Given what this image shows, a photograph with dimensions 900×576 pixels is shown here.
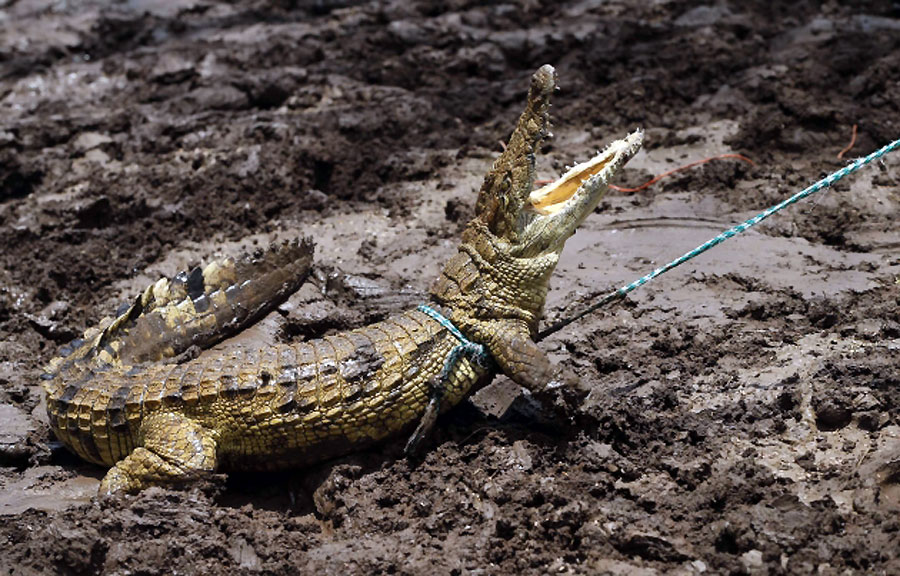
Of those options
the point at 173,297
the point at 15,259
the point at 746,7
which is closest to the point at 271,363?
the point at 173,297

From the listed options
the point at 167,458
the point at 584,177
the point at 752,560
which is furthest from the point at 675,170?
the point at 167,458

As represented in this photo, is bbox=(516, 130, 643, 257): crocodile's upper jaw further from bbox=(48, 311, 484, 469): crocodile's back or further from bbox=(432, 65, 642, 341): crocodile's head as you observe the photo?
bbox=(48, 311, 484, 469): crocodile's back

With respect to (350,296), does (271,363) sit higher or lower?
higher

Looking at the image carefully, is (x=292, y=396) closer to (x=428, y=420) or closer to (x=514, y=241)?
(x=428, y=420)

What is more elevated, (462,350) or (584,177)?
Answer: (584,177)

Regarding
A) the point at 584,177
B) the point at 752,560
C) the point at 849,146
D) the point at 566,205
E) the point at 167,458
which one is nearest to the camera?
the point at 752,560

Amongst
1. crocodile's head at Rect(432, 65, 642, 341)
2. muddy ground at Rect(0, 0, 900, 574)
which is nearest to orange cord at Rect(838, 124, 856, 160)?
muddy ground at Rect(0, 0, 900, 574)

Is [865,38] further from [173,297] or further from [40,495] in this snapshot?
[40,495]
